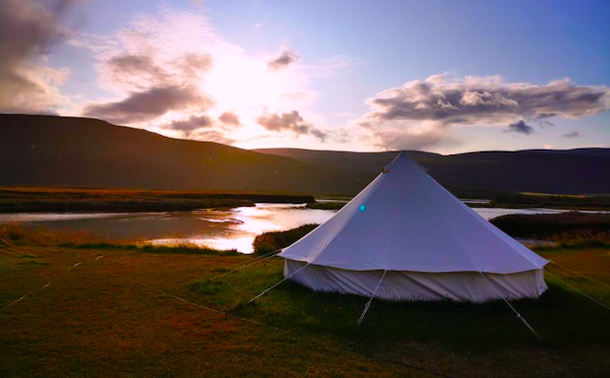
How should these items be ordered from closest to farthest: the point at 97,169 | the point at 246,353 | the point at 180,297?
the point at 246,353, the point at 180,297, the point at 97,169

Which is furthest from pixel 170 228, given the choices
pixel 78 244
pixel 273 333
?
pixel 273 333

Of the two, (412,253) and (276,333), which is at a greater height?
(412,253)

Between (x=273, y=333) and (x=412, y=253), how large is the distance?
3144 mm

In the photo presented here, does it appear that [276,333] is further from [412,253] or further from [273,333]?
[412,253]

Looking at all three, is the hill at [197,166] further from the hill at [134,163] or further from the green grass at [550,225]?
the green grass at [550,225]

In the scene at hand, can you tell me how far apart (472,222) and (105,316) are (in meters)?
7.49

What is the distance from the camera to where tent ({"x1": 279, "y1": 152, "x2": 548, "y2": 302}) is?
811 cm

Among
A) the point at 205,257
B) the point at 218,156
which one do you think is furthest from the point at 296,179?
the point at 205,257

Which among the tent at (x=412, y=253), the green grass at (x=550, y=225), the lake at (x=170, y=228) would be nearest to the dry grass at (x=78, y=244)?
the lake at (x=170, y=228)

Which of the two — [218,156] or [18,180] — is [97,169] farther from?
[218,156]

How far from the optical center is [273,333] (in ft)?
22.4

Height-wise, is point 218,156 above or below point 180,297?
above

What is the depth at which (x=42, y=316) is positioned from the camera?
775 centimetres

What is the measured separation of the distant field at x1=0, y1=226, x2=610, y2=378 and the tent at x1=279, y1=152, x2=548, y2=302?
11.9 inches
